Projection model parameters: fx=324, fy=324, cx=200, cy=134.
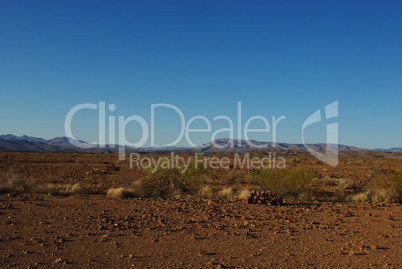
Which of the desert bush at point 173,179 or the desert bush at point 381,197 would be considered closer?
the desert bush at point 381,197

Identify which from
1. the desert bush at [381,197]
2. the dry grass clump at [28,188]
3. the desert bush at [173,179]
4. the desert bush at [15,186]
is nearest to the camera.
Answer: the desert bush at [381,197]

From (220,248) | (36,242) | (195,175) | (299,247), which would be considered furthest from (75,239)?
(195,175)

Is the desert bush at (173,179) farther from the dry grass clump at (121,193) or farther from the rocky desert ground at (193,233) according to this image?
the rocky desert ground at (193,233)

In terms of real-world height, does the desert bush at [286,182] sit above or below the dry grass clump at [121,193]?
above

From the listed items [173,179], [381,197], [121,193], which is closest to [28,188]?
[121,193]

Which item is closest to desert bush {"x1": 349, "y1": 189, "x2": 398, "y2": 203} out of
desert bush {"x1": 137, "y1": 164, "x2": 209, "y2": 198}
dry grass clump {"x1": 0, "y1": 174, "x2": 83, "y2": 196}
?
desert bush {"x1": 137, "y1": 164, "x2": 209, "y2": 198}

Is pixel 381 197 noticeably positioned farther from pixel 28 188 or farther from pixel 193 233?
pixel 28 188

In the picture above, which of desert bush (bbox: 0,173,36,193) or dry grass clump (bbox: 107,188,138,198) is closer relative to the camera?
dry grass clump (bbox: 107,188,138,198)

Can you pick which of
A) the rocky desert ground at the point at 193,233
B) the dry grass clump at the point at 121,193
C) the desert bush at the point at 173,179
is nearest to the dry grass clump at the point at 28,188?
the rocky desert ground at the point at 193,233

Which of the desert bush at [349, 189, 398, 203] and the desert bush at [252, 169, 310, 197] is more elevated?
the desert bush at [252, 169, 310, 197]

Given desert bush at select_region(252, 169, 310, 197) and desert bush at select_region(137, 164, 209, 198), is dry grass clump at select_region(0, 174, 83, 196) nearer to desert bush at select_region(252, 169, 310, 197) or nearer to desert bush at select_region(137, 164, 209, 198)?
desert bush at select_region(137, 164, 209, 198)

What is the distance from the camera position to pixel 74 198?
43.7 feet

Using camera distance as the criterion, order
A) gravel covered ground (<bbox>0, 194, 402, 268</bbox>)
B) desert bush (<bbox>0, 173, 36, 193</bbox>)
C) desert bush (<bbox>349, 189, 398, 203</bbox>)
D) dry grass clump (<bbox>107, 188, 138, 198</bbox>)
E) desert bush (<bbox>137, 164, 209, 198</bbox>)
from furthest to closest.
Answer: desert bush (<bbox>137, 164, 209, 198</bbox>) < desert bush (<bbox>0, 173, 36, 193</bbox>) < dry grass clump (<bbox>107, 188, 138, 198</bbox>) < desert bush (<bbox>349, 189, 398, 203</bbox>) < gravel covered ground (<bbox>0, 194, 402, 268</bbox>)

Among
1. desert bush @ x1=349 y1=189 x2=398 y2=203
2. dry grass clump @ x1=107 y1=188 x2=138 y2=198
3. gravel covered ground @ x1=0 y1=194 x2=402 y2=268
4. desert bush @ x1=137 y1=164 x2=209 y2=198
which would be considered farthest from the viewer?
desert bush @ x1=137 y1=164 x2=209 y2=198
